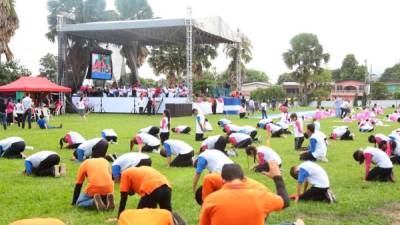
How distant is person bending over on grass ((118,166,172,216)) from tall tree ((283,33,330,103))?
5517cm

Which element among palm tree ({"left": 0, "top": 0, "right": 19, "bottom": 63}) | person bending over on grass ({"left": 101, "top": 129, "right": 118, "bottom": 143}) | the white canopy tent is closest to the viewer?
person bending over on grass ({"left": 101, "top": 129, "right": 118, "bottom": 143})

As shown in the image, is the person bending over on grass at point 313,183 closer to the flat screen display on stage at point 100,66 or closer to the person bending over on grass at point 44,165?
the person bending over on grass at point 44,165

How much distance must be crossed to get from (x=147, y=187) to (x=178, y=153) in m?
5.38

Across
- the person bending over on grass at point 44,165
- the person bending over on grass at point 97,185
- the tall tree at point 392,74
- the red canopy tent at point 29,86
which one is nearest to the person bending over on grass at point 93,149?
the person bending over on grass at point 44,165

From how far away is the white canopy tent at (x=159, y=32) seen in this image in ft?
104

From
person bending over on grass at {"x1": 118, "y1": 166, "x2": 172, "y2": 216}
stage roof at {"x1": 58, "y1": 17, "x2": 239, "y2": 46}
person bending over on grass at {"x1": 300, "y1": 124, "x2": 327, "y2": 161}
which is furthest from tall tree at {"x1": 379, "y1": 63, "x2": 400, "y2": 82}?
person bending over on grass at {"x1": 118, "y1": 166, "x2": 172, "y2": 216}

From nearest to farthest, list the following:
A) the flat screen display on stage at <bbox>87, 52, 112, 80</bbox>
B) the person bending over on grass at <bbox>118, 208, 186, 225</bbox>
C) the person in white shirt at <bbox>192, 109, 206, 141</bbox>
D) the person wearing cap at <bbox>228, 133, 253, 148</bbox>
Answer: the person bending over on grass at <bbox>118, 208, 186, 225</bbox> → the person wearing cap at <bbox>228, 133, 253, 148</bbox> → the person in white shirt at <bbox>192, 109, 206, 141</bbox> → the flat screen display on stage at <bbox>87, 52, 112, 80</bbox>

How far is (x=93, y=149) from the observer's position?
394 inches

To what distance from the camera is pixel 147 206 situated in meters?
5.89

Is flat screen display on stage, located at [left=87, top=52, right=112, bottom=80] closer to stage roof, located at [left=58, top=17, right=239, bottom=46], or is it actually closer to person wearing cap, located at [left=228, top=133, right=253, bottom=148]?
stage roof, located at [left=58, top=17, right=239, bottom=46]

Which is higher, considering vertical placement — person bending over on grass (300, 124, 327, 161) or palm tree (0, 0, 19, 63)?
palm tree (0, 0, 19, 63)

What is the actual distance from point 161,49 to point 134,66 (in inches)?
273

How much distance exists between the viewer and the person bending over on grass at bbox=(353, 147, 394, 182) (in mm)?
9320

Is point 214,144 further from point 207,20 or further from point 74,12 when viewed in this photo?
point 74,12
